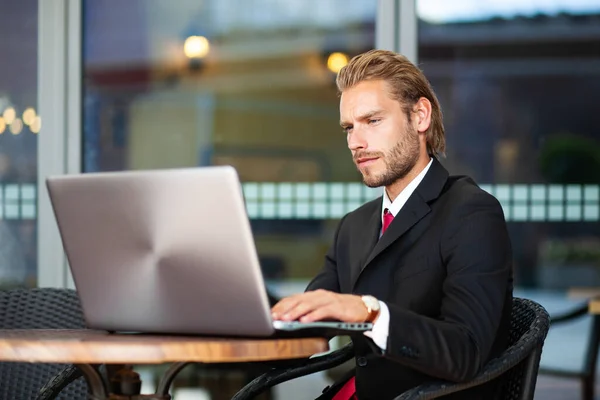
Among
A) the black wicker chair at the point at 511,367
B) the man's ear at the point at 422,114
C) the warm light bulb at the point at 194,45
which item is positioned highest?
the warm light bulb at the point at 194,45

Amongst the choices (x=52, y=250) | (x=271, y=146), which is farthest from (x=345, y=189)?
(x=52, y=250)

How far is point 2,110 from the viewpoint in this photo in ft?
13.7

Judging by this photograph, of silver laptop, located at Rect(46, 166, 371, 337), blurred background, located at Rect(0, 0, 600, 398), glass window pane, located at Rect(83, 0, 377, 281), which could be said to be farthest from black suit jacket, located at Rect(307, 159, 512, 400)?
glass window pane, located at Rect(83, 0, 377, 281)

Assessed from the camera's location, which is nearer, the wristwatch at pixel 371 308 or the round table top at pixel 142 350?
the round table top at pixel 142 350

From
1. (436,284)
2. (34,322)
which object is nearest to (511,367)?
(436,284)

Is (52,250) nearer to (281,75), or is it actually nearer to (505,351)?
(281,75)

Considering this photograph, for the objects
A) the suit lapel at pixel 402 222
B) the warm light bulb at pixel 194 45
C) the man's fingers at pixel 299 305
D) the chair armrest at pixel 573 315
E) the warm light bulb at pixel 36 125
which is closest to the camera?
the man's fingers at pixel 299 305

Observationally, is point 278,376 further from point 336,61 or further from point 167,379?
point 336,61

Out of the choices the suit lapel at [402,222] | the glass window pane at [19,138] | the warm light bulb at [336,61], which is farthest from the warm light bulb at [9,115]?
the suit lapel at [402,222]

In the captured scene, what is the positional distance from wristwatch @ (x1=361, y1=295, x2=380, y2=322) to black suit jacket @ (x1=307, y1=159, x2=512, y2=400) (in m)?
0.03

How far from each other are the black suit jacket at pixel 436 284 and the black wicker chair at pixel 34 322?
2.53 ft

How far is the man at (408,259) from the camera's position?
70.6 inches

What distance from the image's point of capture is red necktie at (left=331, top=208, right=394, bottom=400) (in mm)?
2244

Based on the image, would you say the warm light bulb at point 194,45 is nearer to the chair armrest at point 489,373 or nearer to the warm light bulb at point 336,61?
the warm light bulb at point 336,61
